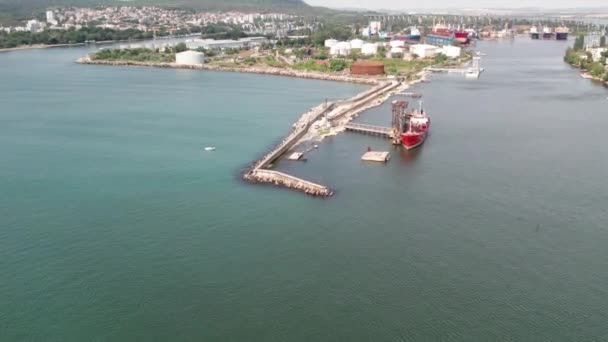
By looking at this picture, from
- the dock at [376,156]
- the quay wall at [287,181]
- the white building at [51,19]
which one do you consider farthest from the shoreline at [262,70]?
the white building at [51,19]

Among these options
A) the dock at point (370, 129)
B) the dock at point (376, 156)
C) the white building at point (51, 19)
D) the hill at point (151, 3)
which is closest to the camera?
the dock at point (376, 156)

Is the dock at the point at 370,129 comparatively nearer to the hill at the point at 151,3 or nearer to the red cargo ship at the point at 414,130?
the red cargo ship at the point at 414,130

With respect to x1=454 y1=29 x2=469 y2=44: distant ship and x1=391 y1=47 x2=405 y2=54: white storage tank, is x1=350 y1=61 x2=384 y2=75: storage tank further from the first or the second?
x1=454 y1=29 x2=469 y2=44: distant ship

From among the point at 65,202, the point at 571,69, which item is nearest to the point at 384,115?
the point at 65,202

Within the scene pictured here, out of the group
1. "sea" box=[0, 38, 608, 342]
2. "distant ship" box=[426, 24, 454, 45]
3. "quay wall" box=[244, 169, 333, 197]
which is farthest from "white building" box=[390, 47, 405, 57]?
"quay wall" box=[244, 169, 333, 197]

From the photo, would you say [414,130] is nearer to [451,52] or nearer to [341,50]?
[451,52]

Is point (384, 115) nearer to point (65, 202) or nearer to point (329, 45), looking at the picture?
point (65, 202)
